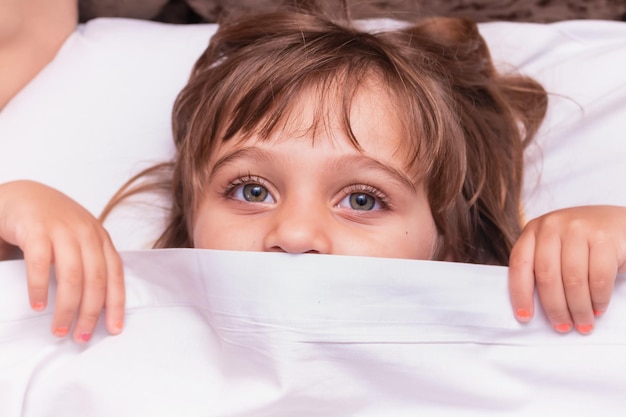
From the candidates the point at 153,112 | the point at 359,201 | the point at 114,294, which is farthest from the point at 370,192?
the point at 153,112

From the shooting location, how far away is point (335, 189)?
3.36 feet

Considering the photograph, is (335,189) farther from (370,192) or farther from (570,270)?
(570,270)

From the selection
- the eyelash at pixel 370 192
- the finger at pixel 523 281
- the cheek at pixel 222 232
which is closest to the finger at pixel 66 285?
the cheek at pixel 222 232

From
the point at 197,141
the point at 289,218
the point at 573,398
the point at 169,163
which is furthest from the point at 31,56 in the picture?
the point at 573,398

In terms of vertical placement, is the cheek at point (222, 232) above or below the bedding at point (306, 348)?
above

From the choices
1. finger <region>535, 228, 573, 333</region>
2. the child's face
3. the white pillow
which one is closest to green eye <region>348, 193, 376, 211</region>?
the child's face

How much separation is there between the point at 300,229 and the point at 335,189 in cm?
9

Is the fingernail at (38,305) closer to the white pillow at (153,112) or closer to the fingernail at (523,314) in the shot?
the white pillow at (153,112)

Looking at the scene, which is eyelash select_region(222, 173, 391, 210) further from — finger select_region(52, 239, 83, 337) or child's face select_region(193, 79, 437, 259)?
finger select_region(52, 239, 83, 337)

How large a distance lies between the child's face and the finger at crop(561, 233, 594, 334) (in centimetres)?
21

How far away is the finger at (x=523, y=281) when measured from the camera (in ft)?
3.04

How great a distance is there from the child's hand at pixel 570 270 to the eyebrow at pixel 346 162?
18cm

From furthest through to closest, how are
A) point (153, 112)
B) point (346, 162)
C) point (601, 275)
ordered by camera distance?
1. point (153, 112)
2. point (346, 162)
3. point (601, 275)

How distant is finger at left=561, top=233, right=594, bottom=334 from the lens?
912mm
